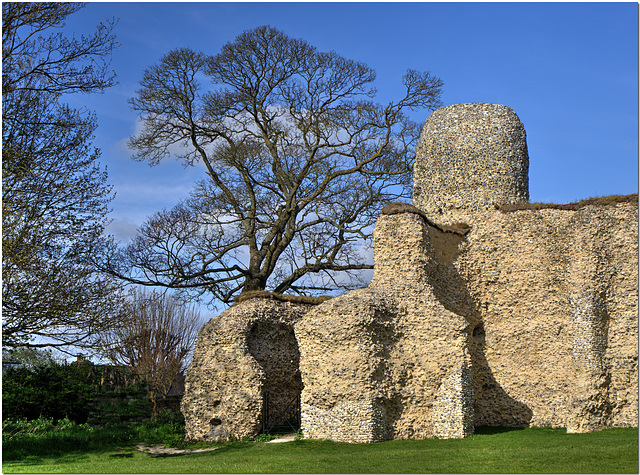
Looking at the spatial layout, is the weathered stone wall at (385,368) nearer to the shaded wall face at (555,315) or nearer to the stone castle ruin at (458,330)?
the stone castle ruin at (458,330)

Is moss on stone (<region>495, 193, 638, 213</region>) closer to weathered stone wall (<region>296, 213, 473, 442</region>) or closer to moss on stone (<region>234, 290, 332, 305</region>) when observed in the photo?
weathered stone wall (<region>296, 213, 473, 442</region>)

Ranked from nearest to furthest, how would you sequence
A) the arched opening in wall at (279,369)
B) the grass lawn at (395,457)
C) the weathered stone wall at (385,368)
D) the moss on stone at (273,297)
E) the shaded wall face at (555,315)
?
1. the grass lawn at (395,457)
2. the weathered stone wall at (385,368)
3. the shaded wall face at (555,315)
4. the arched opening in wall at (279,369)
5. the moss on stone at (273,297)

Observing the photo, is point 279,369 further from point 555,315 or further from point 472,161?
point 472,161

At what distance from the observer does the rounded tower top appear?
2383 cm

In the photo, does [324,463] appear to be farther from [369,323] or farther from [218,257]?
[218,257]

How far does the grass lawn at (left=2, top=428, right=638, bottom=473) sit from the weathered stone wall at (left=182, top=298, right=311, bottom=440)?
1.43m

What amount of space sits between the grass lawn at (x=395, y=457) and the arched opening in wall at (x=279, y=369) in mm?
2741

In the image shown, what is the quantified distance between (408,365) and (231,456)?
5574 millimetres

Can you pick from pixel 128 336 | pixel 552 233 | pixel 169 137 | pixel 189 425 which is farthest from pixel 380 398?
pixel 128 336

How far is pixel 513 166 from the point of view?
2416 centimetres

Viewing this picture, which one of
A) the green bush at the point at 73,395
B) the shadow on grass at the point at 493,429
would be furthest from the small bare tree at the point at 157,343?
the shadow on grass at the point at 493,429

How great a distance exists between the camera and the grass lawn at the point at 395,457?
44.2ft

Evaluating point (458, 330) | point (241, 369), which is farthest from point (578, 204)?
point (241, 369)

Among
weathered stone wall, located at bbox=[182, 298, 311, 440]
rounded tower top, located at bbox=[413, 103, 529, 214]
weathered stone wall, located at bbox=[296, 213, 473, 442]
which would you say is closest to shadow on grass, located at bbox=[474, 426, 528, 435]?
weathered stone wall, located at bbox=[296, 213, 473, 442]
